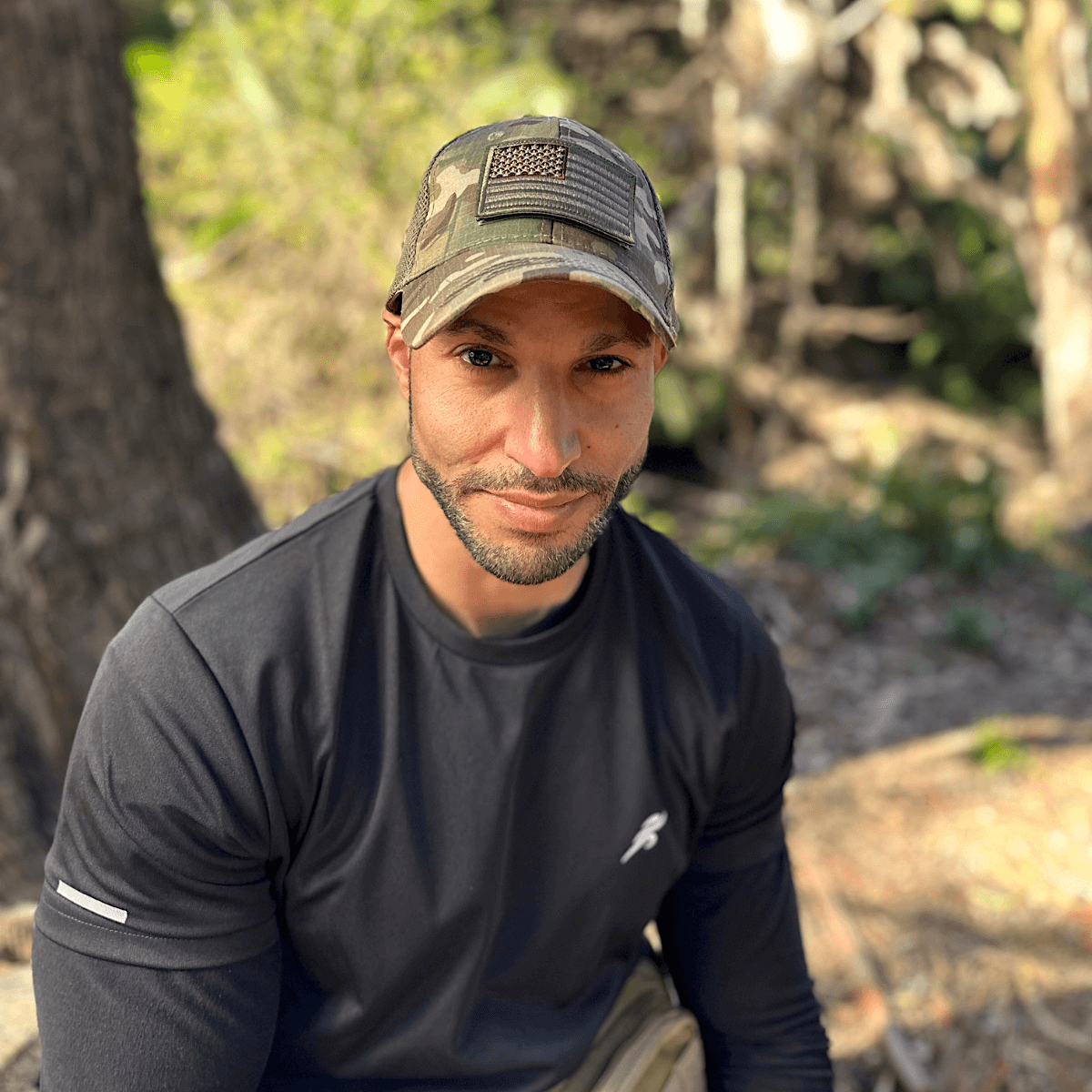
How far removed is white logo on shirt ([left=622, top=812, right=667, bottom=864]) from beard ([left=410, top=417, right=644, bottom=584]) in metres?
0.50

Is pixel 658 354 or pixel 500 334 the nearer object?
A: pixel 500 334

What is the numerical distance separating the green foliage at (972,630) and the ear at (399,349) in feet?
16.4

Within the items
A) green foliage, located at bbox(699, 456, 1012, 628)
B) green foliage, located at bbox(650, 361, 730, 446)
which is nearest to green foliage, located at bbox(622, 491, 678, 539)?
green foliage, located at bbox(699, 456, 1012, 628)

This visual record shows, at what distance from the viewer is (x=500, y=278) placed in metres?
1.44

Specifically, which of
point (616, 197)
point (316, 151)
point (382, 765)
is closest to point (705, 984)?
point (382, 765)

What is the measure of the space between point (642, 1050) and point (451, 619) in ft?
2.92

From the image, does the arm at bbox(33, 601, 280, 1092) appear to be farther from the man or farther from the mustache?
the mustache

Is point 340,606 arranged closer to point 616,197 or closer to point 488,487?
point 488,487

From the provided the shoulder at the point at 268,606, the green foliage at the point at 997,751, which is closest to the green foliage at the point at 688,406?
the green foliage at the point at 997,751

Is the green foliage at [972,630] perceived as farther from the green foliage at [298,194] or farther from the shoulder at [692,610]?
the shoulder at [692,610]

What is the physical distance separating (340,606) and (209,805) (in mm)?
346

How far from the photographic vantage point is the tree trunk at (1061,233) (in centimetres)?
911

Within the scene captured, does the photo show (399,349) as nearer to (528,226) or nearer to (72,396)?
(528,226)

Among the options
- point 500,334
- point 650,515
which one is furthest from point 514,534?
point 650,515
